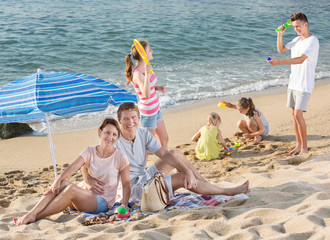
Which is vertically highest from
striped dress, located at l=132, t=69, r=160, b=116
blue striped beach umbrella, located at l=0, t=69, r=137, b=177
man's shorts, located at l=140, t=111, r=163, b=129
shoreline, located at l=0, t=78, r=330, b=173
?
blue striped beach umbrella, located at l=0, t=69, r=137, b=177

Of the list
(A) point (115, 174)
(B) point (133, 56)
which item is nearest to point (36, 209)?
(A) point (115, 174)

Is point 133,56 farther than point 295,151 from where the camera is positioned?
No

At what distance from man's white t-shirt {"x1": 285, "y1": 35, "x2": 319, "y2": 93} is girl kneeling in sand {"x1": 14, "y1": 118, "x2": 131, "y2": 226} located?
2868 millimetres

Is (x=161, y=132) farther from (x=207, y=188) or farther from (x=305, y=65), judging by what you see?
(x=305, y=65)

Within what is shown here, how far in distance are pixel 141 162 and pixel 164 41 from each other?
37.2 feet

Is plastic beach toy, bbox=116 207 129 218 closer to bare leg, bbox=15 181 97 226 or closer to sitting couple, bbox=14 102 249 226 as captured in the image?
sitting couple, bbox=14 102 249 226

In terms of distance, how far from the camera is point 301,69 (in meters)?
5.89

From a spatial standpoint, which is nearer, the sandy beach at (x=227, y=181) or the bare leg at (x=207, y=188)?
the sandy beach at (x=227, y=181)

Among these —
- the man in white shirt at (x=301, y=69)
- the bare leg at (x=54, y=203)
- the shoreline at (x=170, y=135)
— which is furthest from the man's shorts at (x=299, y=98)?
the bare leg at (x=54, y=203)

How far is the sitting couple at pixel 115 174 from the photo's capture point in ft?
13.2

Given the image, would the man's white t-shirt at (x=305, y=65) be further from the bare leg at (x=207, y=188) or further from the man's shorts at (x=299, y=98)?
the bare leg at (x=207, y=188)

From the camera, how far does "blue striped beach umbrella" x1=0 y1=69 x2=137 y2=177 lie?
4.60 meters

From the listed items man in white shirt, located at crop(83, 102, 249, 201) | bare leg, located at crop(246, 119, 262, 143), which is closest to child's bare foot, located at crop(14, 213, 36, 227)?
man in white shirt, located at crop(83, 102, 249, 201)

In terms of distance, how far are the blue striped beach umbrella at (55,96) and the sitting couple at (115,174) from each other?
568 mm
